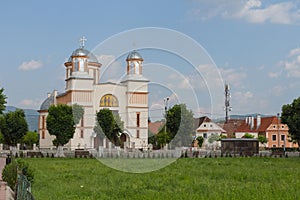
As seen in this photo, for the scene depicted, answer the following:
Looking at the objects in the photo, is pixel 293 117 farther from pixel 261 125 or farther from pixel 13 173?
pixel 261 125

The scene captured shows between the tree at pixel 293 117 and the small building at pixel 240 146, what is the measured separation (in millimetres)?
3571

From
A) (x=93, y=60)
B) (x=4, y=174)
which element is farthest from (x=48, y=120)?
(x=4, y=174)

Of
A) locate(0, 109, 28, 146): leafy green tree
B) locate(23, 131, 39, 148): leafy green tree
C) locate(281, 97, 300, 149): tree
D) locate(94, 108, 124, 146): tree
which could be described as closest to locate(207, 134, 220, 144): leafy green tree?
locate(94, 108, 124, 146): tree

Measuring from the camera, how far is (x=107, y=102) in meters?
55.7

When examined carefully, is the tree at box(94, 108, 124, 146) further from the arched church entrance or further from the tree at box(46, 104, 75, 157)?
the tree at box(46, 104, 75, 157)

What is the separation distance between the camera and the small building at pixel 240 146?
45344 millimetres

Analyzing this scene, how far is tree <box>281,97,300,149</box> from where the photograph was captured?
150 ft

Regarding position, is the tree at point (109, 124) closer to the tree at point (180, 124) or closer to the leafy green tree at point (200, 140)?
the leafy green tree at point (200, 140)


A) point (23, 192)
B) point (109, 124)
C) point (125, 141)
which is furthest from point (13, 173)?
point (125, 141)

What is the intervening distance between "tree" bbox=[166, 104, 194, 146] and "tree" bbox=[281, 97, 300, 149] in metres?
23.9

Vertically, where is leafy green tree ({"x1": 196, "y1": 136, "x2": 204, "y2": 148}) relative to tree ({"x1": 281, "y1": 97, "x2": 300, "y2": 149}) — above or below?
below

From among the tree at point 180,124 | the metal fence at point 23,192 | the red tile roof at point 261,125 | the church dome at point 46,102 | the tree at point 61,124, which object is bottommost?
the metal fence at point 23,192

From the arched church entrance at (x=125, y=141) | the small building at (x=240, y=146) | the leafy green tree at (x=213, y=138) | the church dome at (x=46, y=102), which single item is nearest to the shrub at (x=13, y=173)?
the small building at (x=240, y=146)

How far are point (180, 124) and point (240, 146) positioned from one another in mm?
25524
